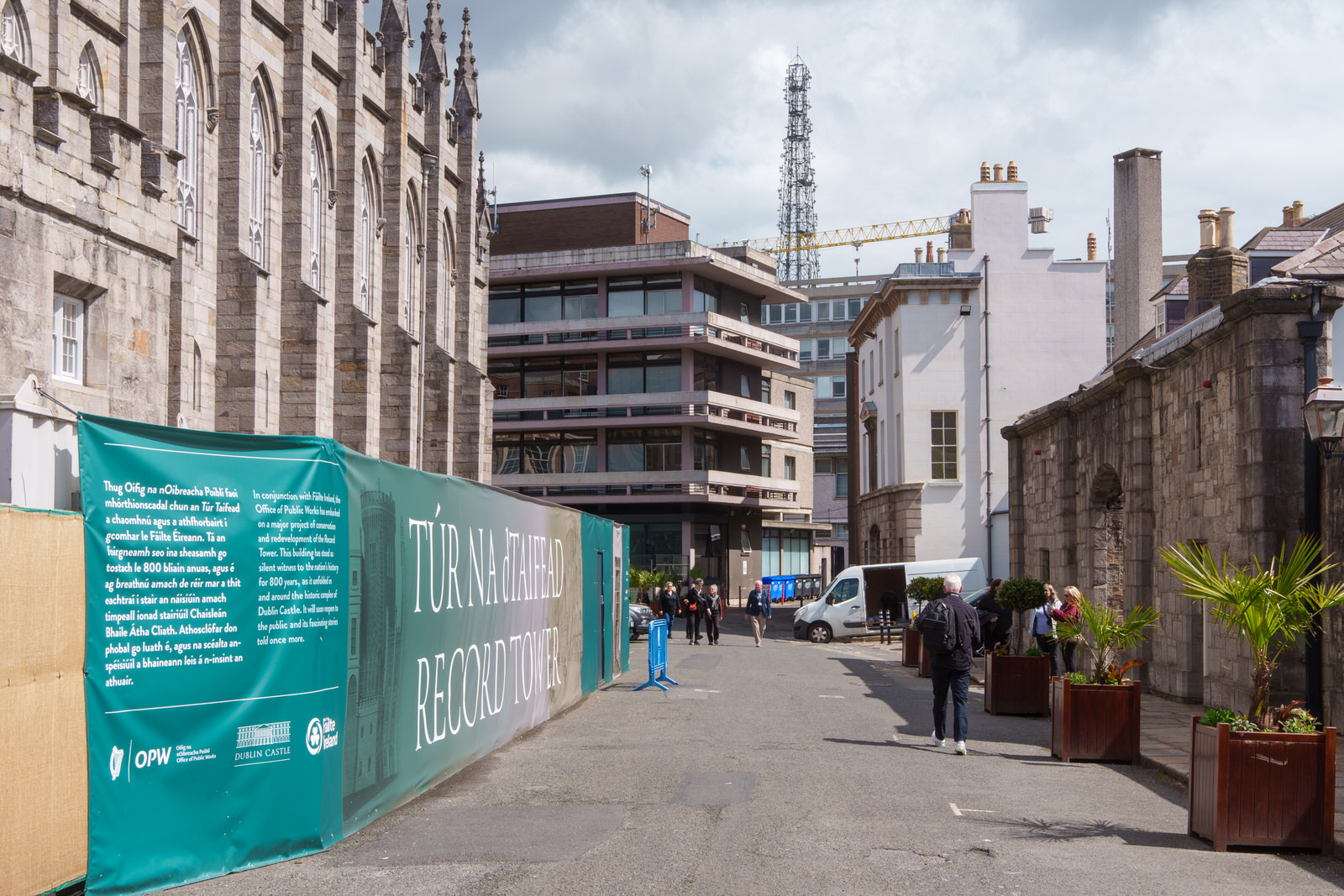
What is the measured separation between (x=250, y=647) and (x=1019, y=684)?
11.9m

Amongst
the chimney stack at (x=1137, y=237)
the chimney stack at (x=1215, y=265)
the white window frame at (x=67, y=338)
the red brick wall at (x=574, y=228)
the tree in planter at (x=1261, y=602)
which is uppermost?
the red brick wall at (x=574, y=228)

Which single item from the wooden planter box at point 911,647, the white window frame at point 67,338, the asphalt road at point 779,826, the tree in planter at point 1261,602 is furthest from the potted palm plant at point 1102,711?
the wooden planter box at point 911,647

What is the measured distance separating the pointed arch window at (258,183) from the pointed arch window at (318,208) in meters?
2.76

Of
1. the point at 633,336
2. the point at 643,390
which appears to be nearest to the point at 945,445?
the point at 643,390

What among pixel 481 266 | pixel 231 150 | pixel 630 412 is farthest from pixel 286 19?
pixel 630 412

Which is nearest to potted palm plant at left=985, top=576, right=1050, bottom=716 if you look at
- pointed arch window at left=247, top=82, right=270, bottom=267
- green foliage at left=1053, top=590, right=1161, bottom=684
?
green foliage at left=1053, top=590, right=1161, bottom=684

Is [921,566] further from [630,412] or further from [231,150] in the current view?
[630,412]

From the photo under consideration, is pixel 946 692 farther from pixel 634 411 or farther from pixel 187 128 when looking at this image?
pixel 634 411

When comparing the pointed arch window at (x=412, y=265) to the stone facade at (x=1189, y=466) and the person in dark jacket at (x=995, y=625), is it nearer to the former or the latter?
the stone facade at (x=1189, y=466)

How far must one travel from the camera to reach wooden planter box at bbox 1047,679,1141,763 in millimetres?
12500

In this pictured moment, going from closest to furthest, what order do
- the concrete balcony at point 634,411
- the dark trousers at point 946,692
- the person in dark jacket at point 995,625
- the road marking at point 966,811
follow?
the road marking at point 966,811
the dark trousers at point 946,692
the person in dark jacket at point 995,625
the concrete balcony at point 634,411

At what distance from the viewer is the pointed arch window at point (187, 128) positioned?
25312mm

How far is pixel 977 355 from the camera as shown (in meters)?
43.7

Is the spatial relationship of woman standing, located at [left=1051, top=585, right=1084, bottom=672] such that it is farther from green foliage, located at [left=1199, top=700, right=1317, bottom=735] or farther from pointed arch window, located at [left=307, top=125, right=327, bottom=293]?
pointed arch window, located at [left=307, top=125, right=327, bottom=293]
